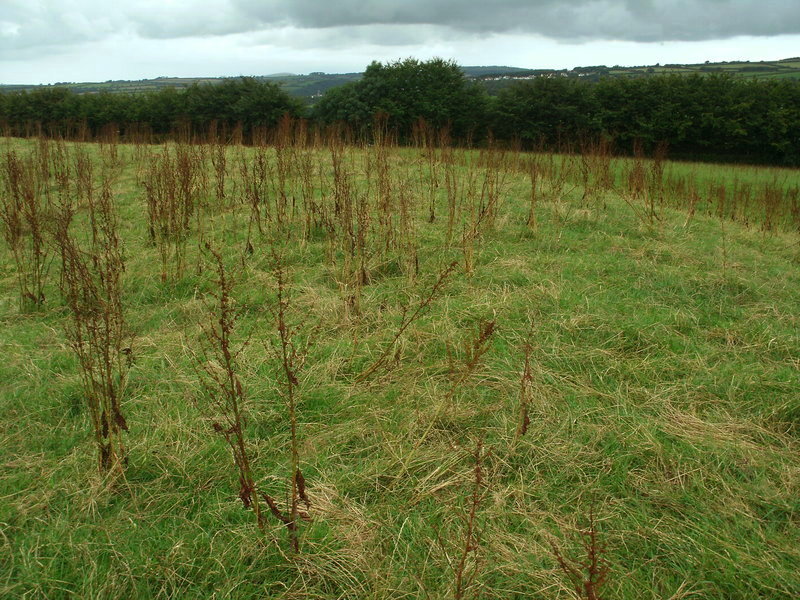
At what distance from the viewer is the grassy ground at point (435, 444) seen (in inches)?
76.7

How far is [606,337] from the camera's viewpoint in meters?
3.72

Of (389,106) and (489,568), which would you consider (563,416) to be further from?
(389,106)

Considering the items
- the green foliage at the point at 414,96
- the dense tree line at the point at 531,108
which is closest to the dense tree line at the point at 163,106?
the dense tree line at the point at 531,108

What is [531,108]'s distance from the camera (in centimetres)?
2416

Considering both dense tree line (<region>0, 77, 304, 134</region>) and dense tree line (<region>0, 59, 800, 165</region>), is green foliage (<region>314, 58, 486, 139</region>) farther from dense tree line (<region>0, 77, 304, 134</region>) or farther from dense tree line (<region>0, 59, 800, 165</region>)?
dense tree line (<region>0, 77, 304, 134</region>)

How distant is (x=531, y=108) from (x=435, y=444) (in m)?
24.1

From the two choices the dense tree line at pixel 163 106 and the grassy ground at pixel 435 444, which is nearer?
the grassy ground at pixel 435 444

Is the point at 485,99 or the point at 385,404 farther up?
the point at 485,99

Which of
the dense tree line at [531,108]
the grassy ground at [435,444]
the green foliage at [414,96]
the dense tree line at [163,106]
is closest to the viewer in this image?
the grassy ground at [435,444]

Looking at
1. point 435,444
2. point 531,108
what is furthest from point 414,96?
point 435,444

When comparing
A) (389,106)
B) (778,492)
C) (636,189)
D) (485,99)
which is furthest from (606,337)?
(485,99)

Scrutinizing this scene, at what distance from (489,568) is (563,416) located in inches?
44.5

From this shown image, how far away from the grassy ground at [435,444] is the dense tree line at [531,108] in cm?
1932

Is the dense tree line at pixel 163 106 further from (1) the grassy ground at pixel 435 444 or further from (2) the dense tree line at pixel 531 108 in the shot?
(1) the grassy ground at pixel 435 444
